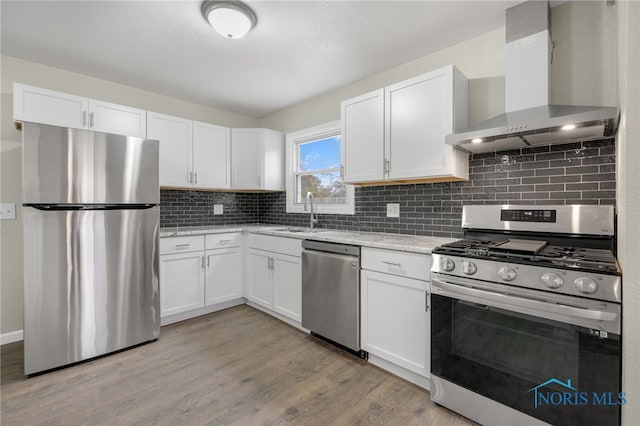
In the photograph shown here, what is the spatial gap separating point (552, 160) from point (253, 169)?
307 cm

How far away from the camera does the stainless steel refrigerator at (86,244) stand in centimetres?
210

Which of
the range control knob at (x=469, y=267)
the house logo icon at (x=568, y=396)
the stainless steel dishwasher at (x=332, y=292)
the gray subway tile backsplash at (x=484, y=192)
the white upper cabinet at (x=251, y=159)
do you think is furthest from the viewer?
the white upper cabinet at (x=251, y=159)

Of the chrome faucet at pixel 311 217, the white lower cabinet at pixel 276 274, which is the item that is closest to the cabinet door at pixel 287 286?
the white lower cabinet at pixel 276 274

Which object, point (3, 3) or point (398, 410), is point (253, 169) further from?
point (398, 410)

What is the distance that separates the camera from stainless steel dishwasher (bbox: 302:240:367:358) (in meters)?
2.29

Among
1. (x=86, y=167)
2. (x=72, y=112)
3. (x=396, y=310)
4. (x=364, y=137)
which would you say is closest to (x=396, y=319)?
(x=396, y=310)

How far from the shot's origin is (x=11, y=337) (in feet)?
8.68

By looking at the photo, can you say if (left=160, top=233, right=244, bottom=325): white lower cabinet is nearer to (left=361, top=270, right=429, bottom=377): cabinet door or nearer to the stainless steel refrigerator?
the stainless steel refrigerator

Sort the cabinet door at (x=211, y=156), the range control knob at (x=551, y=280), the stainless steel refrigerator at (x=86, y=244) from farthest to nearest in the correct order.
→ the cabinet door at (x=211, y=156)
the stainless steel refrigerator at (x=86, y=244)
the range control knob at (x=551, y=280)

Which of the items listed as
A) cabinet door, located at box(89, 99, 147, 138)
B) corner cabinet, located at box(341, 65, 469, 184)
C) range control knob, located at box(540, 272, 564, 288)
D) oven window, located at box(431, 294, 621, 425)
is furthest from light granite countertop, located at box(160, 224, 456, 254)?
cabinet door, located at box(89, 99, 147, 138)

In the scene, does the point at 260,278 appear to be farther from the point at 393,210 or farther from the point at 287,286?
the point at 393,210

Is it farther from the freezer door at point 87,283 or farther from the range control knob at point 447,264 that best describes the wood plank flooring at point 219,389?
the range control knob at point 447,264

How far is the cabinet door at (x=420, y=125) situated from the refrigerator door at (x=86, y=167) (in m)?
2.11

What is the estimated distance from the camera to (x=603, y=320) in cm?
121
